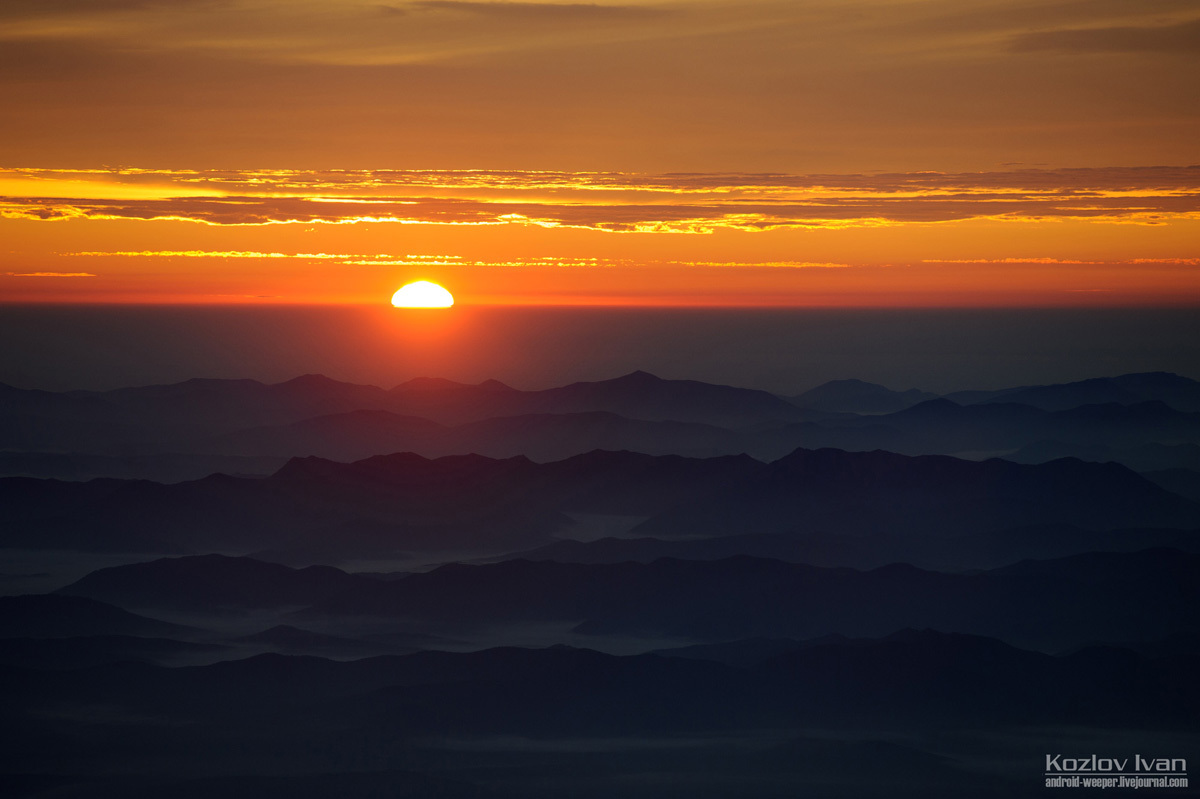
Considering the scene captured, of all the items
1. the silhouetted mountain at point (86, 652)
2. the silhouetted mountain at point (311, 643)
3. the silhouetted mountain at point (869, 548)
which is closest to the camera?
the silhouetted mountain at point (86, 652)

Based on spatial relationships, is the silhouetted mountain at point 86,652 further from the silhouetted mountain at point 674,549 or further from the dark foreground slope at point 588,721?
the silhouetted mountain at point 674,549

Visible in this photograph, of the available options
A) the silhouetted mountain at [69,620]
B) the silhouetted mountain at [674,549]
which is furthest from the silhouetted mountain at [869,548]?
the silhouetted mountain at [69,620]

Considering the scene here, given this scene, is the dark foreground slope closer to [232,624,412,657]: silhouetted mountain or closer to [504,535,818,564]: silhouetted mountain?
[232,624,412,657]: silhouetted mountain

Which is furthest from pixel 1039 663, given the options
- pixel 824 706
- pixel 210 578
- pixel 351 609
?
pixel 210 578

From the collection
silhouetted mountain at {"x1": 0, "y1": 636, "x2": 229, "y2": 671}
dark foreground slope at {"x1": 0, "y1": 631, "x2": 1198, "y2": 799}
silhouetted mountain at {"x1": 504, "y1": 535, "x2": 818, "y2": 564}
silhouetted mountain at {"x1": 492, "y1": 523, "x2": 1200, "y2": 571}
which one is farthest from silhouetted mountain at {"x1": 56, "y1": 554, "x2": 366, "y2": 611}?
dark foreground slope at {"x1": 0, "y1": 631, "x2": 1198, "y2": 799}

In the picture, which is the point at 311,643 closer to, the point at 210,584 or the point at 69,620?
the point at 69,620
